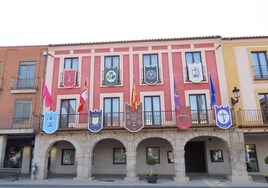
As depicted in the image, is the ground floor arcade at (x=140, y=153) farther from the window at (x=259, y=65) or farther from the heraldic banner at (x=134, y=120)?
the window at (x=259, y=65)

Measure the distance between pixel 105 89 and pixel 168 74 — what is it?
492 centimetres

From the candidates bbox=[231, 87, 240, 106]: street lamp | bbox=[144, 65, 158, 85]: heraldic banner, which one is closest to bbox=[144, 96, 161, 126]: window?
bbox=[144, 65, 158, 85]: heraldic banner

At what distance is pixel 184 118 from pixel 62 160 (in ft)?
34.7

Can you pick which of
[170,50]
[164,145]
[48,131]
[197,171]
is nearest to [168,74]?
[170,50]

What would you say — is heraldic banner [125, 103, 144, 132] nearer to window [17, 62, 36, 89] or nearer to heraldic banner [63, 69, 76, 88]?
heraldic banner [63, 69, 76, 88]

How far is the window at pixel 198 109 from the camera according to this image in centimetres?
1627

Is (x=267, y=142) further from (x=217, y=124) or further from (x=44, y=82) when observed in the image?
(x=44, y=82)

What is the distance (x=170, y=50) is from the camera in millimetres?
18078

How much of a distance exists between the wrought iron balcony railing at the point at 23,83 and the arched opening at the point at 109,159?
22.4ft

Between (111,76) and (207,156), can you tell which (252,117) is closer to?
(207,156)

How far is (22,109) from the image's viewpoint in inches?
690

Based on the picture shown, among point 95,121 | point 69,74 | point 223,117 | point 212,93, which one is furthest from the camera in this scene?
point 69,74

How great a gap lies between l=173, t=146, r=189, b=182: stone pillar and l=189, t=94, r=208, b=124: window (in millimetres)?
2308

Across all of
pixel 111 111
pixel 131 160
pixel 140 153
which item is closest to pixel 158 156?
pixel 140 153
